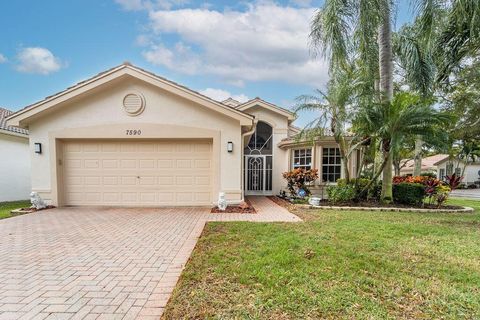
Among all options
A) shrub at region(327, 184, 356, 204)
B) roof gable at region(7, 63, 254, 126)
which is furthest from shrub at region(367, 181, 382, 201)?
roof gable at region(7, 63, 254, 126)

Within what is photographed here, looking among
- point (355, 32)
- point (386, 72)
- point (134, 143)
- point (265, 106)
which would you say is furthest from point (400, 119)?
point (134, 143)

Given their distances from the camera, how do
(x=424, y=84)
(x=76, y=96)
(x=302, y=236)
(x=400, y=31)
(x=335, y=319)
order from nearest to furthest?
(x=335, y=319)
(x=302, y=236)
(x=76, y=96)
(x=424, y=84)
(x=400, y=31)

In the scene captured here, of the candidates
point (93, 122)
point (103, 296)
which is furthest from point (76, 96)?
point (103, 296)

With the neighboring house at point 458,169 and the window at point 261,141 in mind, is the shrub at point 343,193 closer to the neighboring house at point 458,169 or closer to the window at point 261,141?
the window at point 261,141

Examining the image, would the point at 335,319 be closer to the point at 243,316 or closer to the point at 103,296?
the point at 243,316

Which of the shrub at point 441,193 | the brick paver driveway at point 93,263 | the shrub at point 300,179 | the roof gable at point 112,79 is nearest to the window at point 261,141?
the shrub at point 300,179

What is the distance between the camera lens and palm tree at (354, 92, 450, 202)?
9.02 metres

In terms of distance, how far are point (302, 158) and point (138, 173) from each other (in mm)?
8488

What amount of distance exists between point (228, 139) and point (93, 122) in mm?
5184

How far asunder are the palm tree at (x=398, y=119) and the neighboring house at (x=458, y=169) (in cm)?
3173

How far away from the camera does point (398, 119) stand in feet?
30.0

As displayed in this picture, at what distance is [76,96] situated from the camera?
362 inches

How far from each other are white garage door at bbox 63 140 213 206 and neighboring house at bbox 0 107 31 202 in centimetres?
573

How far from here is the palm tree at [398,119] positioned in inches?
355
